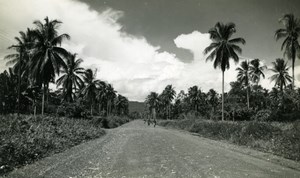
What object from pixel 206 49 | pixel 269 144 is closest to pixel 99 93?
pixel 206 49

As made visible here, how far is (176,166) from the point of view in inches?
352

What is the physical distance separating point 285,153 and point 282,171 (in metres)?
4.84

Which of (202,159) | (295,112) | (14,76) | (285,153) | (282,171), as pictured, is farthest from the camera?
(14,76)

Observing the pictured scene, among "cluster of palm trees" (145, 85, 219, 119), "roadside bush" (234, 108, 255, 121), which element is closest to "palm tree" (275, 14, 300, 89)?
"roadside bush" (234, 108, 255, 121)

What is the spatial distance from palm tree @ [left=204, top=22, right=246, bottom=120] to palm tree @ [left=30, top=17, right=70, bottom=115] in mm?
19052

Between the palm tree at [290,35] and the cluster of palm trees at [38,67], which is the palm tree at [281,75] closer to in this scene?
the palm tree at [290,35]

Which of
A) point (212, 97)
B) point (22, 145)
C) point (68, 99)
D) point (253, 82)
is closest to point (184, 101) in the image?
point (212, 97)

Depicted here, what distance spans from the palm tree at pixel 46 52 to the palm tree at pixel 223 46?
1905cm

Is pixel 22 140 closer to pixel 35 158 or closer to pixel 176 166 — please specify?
pixel 35 158

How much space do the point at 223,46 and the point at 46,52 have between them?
2235 centimetres

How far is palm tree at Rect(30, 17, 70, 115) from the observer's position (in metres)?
31.8

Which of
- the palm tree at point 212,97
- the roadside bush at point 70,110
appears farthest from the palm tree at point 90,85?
the palm tree at point 212,97

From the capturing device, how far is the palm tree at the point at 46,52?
1251 inches

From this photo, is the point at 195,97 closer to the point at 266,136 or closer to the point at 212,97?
the point at 212,97
